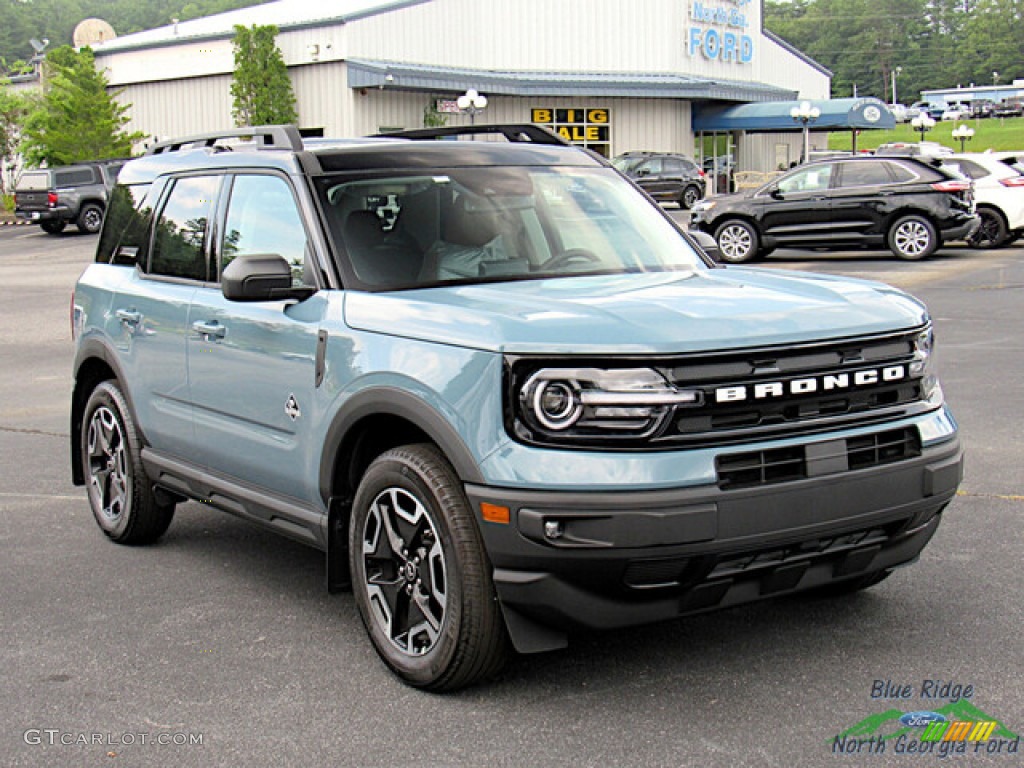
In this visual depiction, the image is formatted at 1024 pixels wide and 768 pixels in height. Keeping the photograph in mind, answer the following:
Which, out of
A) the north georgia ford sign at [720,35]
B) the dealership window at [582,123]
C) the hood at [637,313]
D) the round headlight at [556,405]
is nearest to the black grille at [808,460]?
the hood at [637,313]

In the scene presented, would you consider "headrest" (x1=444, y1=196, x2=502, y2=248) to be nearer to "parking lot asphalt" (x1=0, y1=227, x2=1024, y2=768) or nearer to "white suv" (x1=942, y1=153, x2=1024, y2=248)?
"parking lot asphalt" (x1=0, y1=227, x2=1024, y2=768)

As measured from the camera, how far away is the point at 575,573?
3.89m

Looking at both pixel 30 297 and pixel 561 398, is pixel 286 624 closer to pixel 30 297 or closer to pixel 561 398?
pixel 561 398

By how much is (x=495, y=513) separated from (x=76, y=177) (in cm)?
3721

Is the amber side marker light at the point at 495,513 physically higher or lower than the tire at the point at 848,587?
higher

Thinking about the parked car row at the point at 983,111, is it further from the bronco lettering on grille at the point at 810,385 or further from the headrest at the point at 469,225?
the bronco lettering on grille at the point at 810,385

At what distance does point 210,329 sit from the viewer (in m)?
5.42

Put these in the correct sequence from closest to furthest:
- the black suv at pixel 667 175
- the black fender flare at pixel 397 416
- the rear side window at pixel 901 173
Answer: the black fender flare at pixel 397 416, the rear side window at pixel 901 173, the black suv at pixel 667 175

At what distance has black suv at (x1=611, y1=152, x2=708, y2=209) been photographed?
44.9 meters

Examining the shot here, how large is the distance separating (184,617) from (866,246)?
1958 cm

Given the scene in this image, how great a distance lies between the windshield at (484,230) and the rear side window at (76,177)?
35.3 m

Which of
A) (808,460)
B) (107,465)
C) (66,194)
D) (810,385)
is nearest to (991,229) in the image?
(107,465)

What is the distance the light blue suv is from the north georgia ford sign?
5177 centimetres

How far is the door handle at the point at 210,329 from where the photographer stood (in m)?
5.37
